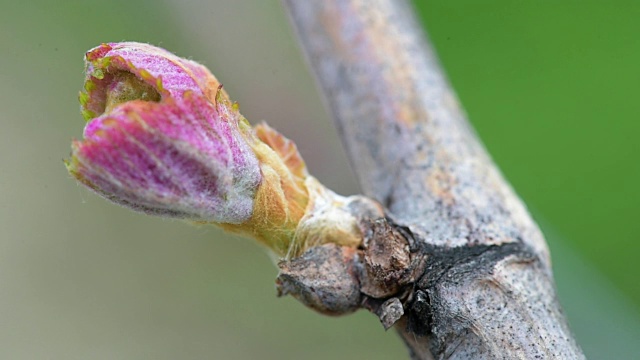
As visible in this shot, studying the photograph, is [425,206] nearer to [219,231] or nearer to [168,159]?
[168,159]

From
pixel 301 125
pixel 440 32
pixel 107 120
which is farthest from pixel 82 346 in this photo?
pixel 107 120

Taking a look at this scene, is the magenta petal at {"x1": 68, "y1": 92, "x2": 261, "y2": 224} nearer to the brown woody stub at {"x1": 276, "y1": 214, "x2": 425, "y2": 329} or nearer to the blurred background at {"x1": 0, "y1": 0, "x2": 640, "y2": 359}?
the brown woody stub at {"x1": 276, "y1": 214, "x2": 425, "y2": 329}

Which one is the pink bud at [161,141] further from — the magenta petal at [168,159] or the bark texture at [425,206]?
the bark texture at [425,206]

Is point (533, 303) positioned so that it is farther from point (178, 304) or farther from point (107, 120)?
point (178, 304)

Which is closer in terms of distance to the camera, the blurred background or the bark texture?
the bark texture

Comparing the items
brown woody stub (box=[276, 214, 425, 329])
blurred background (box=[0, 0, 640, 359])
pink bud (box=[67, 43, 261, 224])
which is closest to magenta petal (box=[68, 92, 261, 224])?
pink bud (box=[67, 43, 261, 224])

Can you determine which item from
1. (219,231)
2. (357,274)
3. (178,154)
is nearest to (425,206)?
(357,274)
